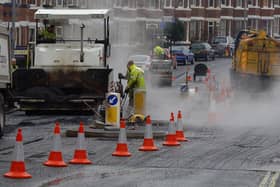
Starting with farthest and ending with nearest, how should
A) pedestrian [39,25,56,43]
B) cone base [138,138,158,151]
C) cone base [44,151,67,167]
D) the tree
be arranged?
1. the tree
2. pedestrian [39,25,56,43]
3. cone base [138,138,158,151]
4. cone base [44,151,67,167]

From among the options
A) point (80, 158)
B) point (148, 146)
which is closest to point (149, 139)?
point (148, 146)

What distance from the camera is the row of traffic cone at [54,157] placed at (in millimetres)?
15141

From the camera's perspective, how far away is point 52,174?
15852mm

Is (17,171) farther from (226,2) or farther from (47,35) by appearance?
(226,2)

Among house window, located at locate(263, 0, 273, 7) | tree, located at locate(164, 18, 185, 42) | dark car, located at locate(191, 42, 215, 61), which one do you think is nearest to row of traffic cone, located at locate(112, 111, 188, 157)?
dark car, located at locate(191, 42, 215, 61)

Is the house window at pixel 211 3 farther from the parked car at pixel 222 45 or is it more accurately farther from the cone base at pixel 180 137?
the cone base at pixel 180 137

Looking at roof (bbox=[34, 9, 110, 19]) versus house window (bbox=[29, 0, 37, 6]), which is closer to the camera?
roof (bbox=[34, 9, 110, 19])

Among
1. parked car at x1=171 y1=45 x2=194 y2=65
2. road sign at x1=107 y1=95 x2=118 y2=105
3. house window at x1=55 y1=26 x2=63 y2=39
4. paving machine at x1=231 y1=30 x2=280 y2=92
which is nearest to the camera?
road sign at x1=107 y1=95 x2=118 y2=105

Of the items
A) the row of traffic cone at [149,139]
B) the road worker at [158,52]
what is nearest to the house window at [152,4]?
the road worker at [158,52]

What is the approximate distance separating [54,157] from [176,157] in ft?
9.37

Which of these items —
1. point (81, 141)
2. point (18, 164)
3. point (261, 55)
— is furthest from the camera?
point (261, 55)

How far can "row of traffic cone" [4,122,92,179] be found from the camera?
1514 centimetres

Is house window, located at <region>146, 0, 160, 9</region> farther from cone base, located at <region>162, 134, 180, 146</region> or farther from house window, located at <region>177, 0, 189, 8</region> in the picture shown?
house window, located at <region>177, 0, 189, 8</region>

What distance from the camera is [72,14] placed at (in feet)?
99.6
